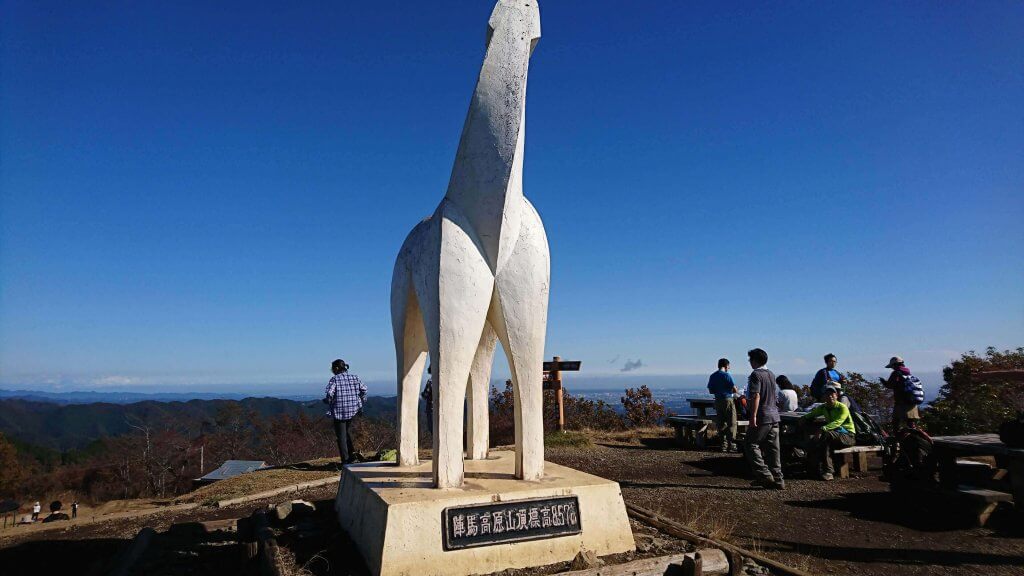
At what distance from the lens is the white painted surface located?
169 inches

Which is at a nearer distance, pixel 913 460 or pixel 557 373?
pixel 913 460

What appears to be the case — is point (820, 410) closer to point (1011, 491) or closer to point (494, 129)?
point (1011, 491)

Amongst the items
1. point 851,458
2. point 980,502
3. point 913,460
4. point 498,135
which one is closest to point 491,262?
point 498,135

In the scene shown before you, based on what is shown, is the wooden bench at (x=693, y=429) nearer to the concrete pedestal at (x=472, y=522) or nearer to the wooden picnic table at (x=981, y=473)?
the wooden picnic table at (x=981, y=473)

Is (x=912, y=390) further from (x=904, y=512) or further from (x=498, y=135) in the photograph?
(x=498, y=135)

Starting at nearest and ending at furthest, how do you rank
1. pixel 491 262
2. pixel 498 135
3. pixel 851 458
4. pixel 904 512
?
pixel 498 135 < pixel 491 262 < pixel 904 512 < pixel 851 458

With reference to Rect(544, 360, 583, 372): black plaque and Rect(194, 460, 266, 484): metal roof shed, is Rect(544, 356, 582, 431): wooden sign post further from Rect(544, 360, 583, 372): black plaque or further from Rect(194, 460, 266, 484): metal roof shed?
Rect(194, 460, 266, 484): metal roof shed

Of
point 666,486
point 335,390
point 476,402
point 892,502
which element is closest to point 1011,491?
point 892,502

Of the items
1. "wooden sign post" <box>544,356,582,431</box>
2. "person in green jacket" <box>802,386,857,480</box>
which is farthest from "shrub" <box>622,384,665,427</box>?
"person in green jacket" <box>802,386,857,480</box>

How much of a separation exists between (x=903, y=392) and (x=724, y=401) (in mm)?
2670

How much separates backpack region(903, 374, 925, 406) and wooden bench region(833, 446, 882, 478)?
33.5 inches

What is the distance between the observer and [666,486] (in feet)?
24.1

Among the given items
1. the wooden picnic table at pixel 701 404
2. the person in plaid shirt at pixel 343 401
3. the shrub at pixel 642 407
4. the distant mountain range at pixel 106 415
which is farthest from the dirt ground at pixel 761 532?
the distant mountain range at pixel 106 415

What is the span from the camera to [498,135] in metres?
4.35
